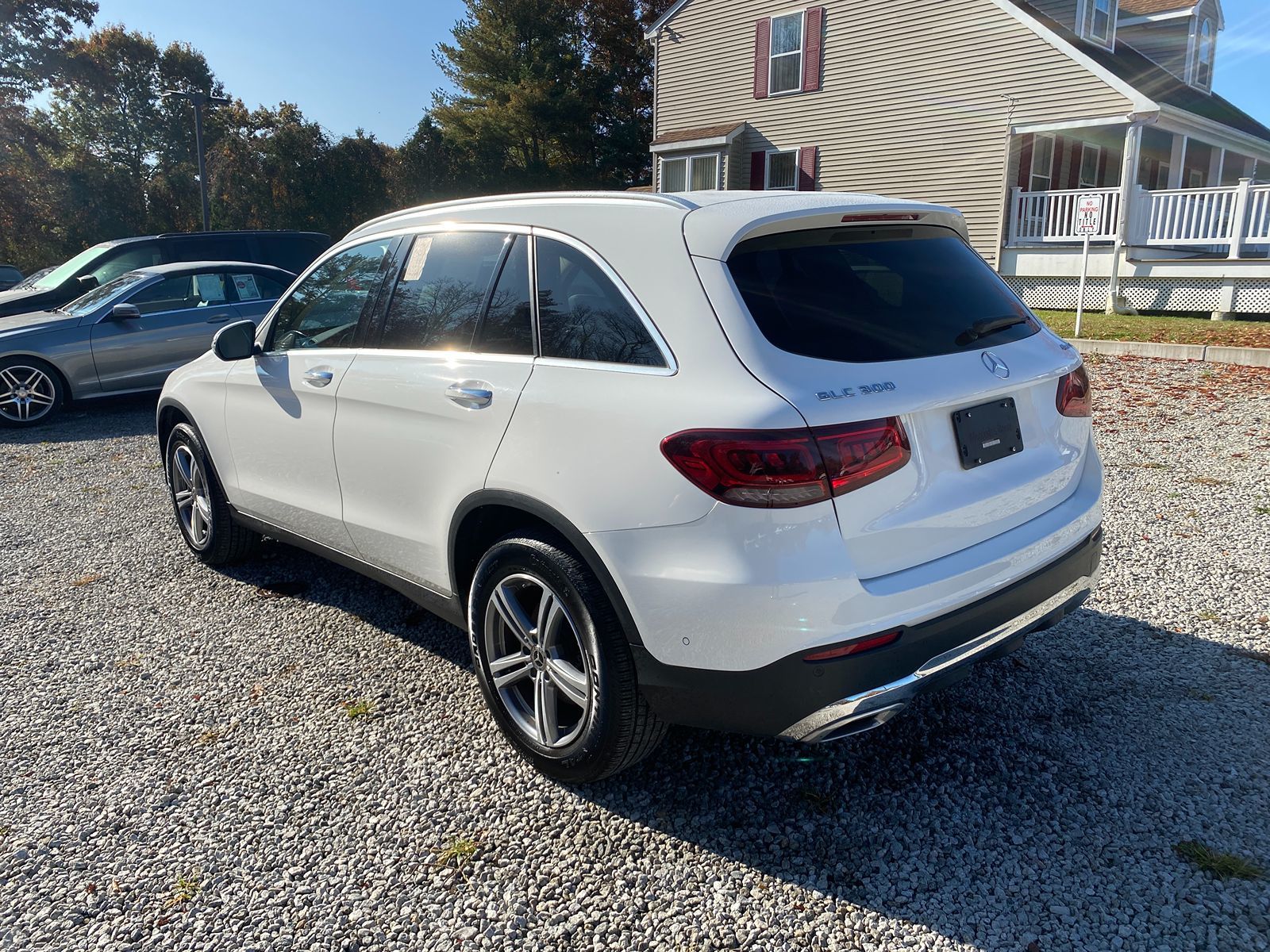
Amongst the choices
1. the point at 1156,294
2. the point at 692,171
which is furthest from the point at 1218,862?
the point at 692,171

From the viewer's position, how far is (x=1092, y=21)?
20203mm

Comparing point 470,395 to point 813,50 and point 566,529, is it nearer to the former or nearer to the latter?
point 566,529

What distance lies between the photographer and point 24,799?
302 cm

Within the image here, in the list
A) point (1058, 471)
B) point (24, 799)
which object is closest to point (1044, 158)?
point (1058, 471)

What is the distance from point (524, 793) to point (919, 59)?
21.0 meters

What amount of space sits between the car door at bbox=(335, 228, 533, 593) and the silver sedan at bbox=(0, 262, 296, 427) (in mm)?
7629

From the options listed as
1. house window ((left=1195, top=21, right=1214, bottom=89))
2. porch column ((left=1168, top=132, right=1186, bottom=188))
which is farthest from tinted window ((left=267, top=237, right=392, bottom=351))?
house window ((left=1195, top=21, right=1214, bottom=89))

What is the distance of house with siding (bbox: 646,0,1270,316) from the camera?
17250 millimetres

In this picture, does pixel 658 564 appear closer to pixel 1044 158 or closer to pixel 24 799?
pixel 24 799

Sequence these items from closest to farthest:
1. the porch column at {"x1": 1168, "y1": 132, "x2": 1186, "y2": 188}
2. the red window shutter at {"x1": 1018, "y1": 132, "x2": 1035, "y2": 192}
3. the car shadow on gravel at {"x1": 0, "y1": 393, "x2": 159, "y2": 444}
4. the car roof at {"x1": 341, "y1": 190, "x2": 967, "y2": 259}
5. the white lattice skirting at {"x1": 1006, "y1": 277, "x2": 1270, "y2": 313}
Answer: the car roof at {"x1": 341, "y1": 190, "x2": 967, "y2": 259} < the car shadow on gravel at {"x1": 0, "y1": 393, "x2": 159, "y2": 444} < the white lattice skirting at {"x1": 1006, "y1": 277, "x2": 1270, "y2": 313} < the red window shutter at {"x1": 1018, "y1": 132, "x2": 1035, "y2": 192} < the porch column at {"x1": 1168, "y1": 132, "x2": 1186, "y2": 188}

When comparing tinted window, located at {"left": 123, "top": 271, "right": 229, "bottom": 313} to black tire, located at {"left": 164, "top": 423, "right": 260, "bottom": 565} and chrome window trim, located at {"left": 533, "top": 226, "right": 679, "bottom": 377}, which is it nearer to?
black tire, located at {"left": 164, "top": 423, "right": 260, "bottom": 565}

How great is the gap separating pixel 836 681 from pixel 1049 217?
1943cm

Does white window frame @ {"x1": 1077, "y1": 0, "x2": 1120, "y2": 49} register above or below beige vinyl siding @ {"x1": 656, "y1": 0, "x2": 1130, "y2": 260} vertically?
above

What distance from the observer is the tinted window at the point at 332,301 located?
154 inches
